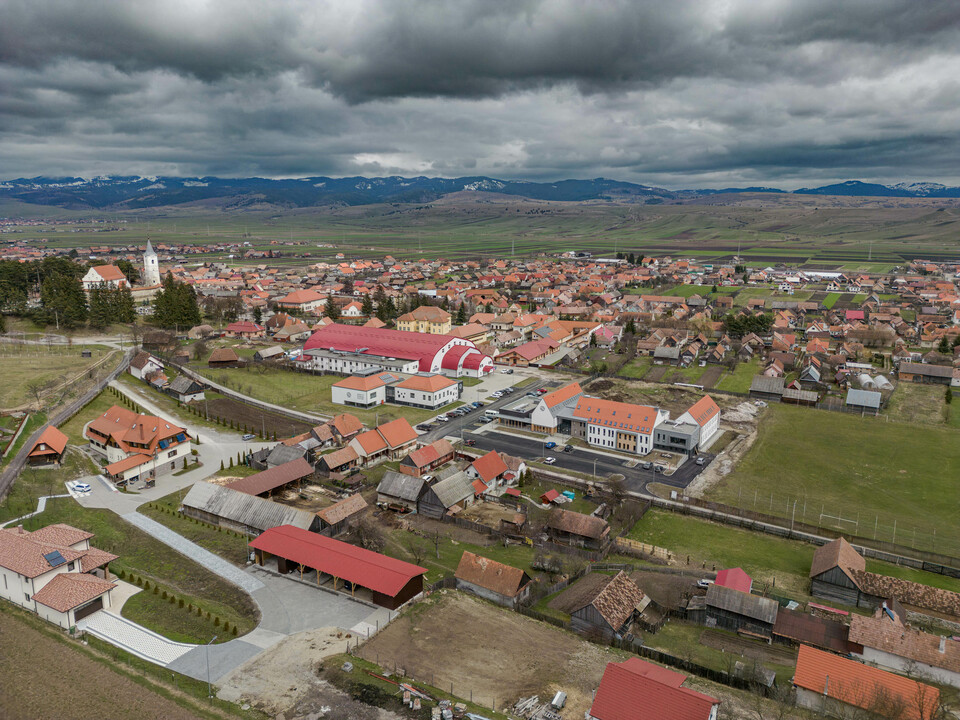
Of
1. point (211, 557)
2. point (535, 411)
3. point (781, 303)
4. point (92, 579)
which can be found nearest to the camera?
point (92, 579)

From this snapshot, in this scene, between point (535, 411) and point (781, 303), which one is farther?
point (781, 303)

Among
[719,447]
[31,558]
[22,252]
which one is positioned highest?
[22,252]

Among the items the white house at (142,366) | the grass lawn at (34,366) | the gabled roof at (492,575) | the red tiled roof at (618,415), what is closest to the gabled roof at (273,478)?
the gabled roof at (492,575)

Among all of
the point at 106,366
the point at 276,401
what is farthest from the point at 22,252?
the point at 276,401

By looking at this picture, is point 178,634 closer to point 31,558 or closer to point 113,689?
point 113,689

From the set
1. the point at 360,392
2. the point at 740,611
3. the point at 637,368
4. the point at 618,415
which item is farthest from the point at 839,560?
the point at 637,368

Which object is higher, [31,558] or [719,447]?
[31,558]

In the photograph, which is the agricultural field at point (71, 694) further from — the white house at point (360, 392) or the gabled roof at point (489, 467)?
the white house at point (360, 392)
